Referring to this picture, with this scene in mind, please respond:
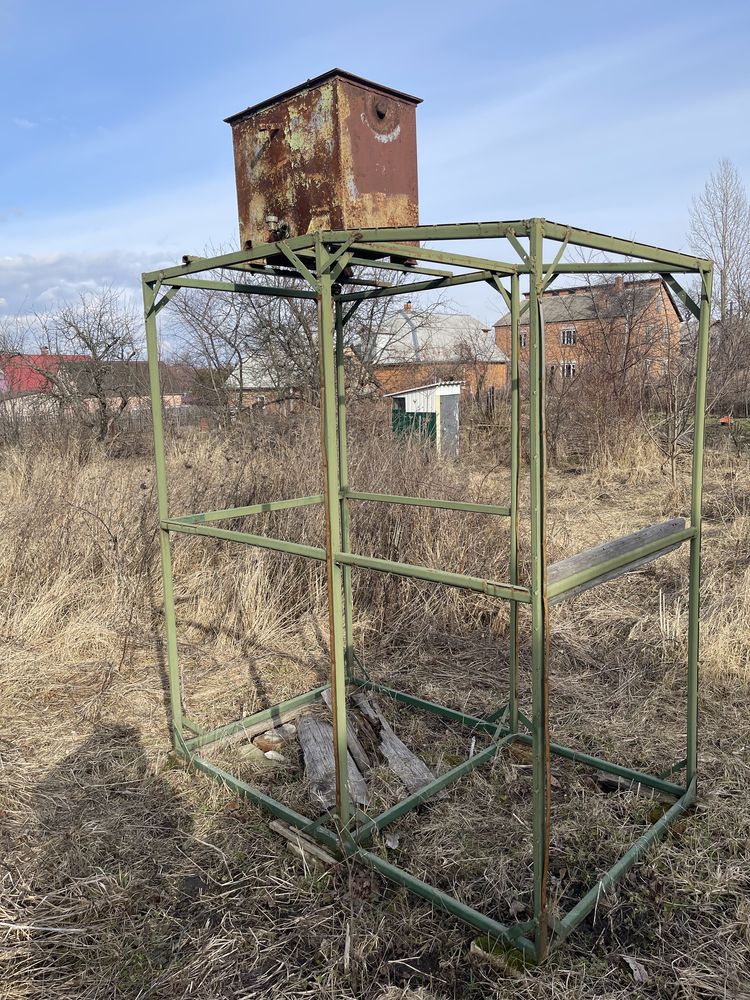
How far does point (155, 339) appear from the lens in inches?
138

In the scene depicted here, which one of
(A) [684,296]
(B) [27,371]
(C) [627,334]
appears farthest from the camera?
(C) [627,334]

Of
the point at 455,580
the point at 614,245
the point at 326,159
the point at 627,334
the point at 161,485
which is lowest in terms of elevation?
the point at 455,580

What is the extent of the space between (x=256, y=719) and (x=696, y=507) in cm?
276

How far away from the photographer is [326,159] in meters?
3.06

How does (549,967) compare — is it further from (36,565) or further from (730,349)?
(730,349)

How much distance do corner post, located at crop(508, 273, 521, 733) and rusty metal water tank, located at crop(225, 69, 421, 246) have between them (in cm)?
70

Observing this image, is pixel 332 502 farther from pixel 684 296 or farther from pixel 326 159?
pixel 684 296

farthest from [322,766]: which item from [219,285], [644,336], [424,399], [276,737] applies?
[644,336]

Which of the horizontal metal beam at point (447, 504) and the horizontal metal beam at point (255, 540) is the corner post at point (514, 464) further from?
the horizontal metal beam at point (255, 540)

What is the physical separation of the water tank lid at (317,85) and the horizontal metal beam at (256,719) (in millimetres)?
3294

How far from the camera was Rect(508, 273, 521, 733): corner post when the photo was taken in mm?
3383

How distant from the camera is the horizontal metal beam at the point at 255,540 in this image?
2.86 metres

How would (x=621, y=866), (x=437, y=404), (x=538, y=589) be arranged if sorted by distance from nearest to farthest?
1. (x=538, y=589)
2. (x=621, y=866)
3. (x=437, y=404)

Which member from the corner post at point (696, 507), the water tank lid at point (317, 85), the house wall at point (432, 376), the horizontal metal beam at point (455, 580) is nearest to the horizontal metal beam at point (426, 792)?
the corner post at point (696, 507)
